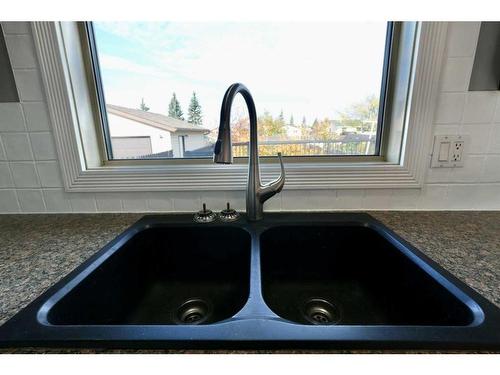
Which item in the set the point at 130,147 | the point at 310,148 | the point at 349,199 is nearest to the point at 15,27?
the point at 130,147

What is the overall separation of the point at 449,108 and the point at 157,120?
1.01 meters

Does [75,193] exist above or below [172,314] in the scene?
above

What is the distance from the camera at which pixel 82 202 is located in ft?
3.05

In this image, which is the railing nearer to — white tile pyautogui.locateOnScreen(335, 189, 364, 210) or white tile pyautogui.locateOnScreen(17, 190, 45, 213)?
white tile pyautogui.locateOnScreen(335, 189, 364, 210)

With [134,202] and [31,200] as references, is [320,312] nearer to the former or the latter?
[134,202]

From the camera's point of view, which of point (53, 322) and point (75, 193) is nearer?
point (53, 322)

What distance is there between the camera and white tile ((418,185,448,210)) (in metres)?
0.87

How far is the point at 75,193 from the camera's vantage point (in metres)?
0.92

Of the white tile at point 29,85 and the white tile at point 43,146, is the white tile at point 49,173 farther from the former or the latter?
the white tile at point 29,85

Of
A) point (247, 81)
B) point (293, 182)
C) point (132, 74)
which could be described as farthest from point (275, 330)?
point (132, 74)

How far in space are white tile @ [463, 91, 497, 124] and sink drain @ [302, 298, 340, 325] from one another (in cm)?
72

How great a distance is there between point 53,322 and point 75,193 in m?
0.58

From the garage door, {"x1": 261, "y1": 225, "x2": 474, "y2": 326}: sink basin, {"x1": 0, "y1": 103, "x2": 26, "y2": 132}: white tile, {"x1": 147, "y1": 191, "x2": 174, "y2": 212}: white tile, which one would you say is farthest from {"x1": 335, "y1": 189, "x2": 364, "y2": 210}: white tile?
{"x1": 0, "y1": 103, "x2": 26, "y2": 132}: white tile

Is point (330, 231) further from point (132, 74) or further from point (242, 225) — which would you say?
point (132, 74)
